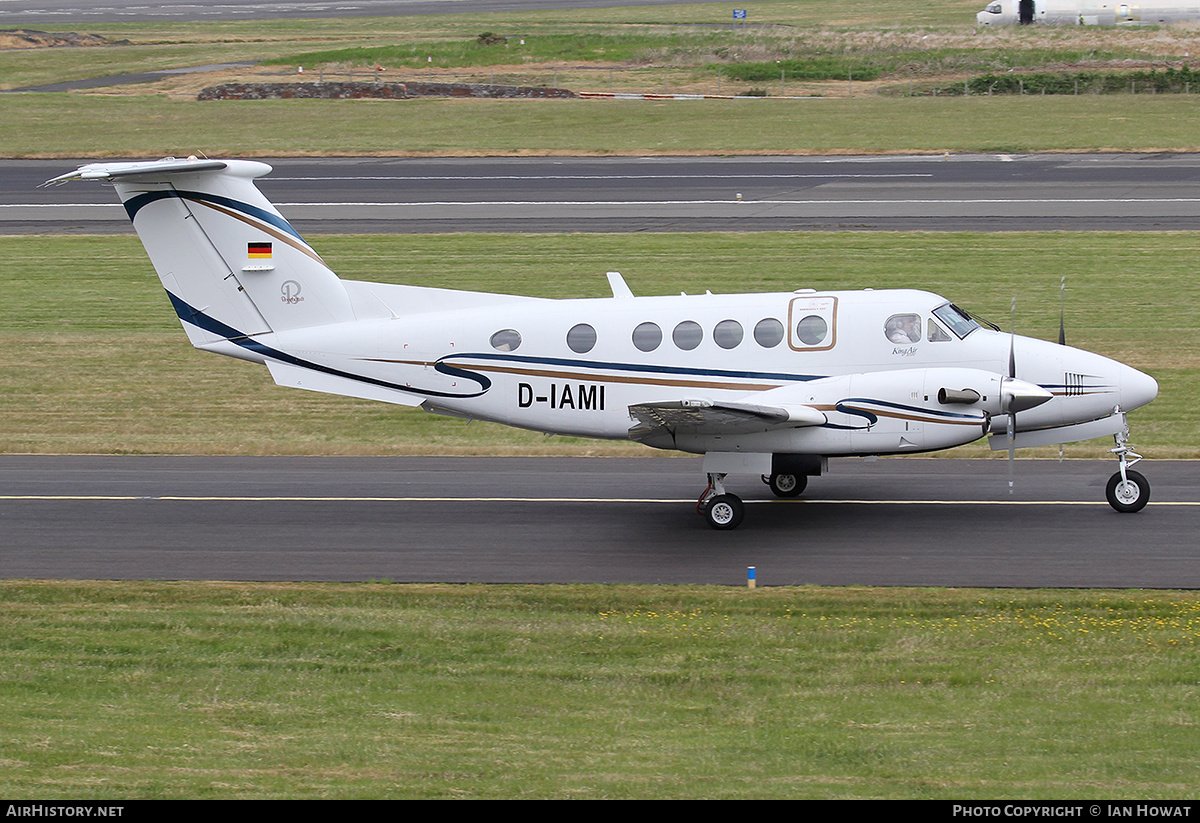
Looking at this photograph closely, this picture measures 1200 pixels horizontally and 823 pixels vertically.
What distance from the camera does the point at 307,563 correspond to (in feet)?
55.3

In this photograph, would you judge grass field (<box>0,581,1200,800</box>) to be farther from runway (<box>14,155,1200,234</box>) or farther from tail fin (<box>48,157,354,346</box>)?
runway (<box>14,155,1200,234</box>)

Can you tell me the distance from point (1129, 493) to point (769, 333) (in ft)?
17.5

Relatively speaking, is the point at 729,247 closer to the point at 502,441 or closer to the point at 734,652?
the point at 502,441

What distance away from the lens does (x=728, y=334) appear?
17938mm

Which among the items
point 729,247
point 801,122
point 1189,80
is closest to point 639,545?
point 729,247

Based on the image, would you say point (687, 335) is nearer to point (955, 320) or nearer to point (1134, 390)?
point (955, 320)

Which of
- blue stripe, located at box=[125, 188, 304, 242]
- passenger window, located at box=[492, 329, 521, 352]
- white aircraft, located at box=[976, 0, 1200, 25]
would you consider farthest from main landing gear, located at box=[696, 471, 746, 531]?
white aircraft, located at box=[976, 0, 1200, 25]

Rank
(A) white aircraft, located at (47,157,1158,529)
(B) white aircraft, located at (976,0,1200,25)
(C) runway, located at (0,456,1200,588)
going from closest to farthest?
(C) runway, located at (0,456,1200,588) < (A) white aircraft, located at (47,157,1158,529) < (B) white aircraft, located at (976,0,1200,25)

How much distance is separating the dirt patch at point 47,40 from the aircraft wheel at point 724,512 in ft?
298

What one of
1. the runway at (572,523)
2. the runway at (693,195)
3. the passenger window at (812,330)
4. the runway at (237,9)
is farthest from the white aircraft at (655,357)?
the runway at (237,9)

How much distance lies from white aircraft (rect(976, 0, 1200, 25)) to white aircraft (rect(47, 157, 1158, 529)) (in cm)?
8696

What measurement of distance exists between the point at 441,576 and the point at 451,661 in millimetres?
3028

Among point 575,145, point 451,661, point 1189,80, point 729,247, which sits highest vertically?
point 1189,80

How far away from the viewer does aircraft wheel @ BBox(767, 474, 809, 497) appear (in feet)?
63.9
